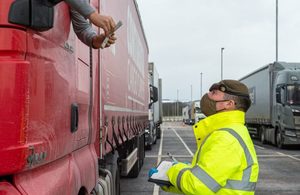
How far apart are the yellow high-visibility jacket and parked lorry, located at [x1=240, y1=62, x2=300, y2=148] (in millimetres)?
20641

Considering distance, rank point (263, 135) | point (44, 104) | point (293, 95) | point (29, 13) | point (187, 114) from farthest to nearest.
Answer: point (187, 114), point (263, 135), point (293, 95), point (44, 104), point (29, 13)

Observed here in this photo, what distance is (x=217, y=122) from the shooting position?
3.40 metres

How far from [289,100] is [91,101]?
19.8 m

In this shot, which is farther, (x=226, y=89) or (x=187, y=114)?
(x=187, y=114)

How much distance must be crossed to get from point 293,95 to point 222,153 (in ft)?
68.8

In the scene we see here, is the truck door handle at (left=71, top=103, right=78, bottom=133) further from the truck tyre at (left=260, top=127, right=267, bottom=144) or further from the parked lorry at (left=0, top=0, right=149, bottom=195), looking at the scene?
the truck tyre at (left=260, top=127, right=267, bottom=144)

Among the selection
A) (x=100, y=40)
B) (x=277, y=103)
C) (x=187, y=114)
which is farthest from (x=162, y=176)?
(x=187, y=114)

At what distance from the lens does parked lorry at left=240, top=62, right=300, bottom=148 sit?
23.2 m

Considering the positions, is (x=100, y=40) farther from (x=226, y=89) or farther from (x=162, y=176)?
(x=162, y=176)

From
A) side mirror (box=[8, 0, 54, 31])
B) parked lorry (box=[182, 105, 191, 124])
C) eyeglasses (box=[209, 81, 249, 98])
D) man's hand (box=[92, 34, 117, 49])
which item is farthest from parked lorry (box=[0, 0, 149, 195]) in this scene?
parked lorry (box=[182, 105, 191, 124])

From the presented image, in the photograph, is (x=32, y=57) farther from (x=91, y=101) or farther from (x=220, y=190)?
(x=91, y=101)

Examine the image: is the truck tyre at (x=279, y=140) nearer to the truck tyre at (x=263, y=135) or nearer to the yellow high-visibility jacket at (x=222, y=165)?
the truck tyre at (x=263, y=135)

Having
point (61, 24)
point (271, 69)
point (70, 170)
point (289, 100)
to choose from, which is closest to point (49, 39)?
point (61, 24)

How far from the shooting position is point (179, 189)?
3.31m
